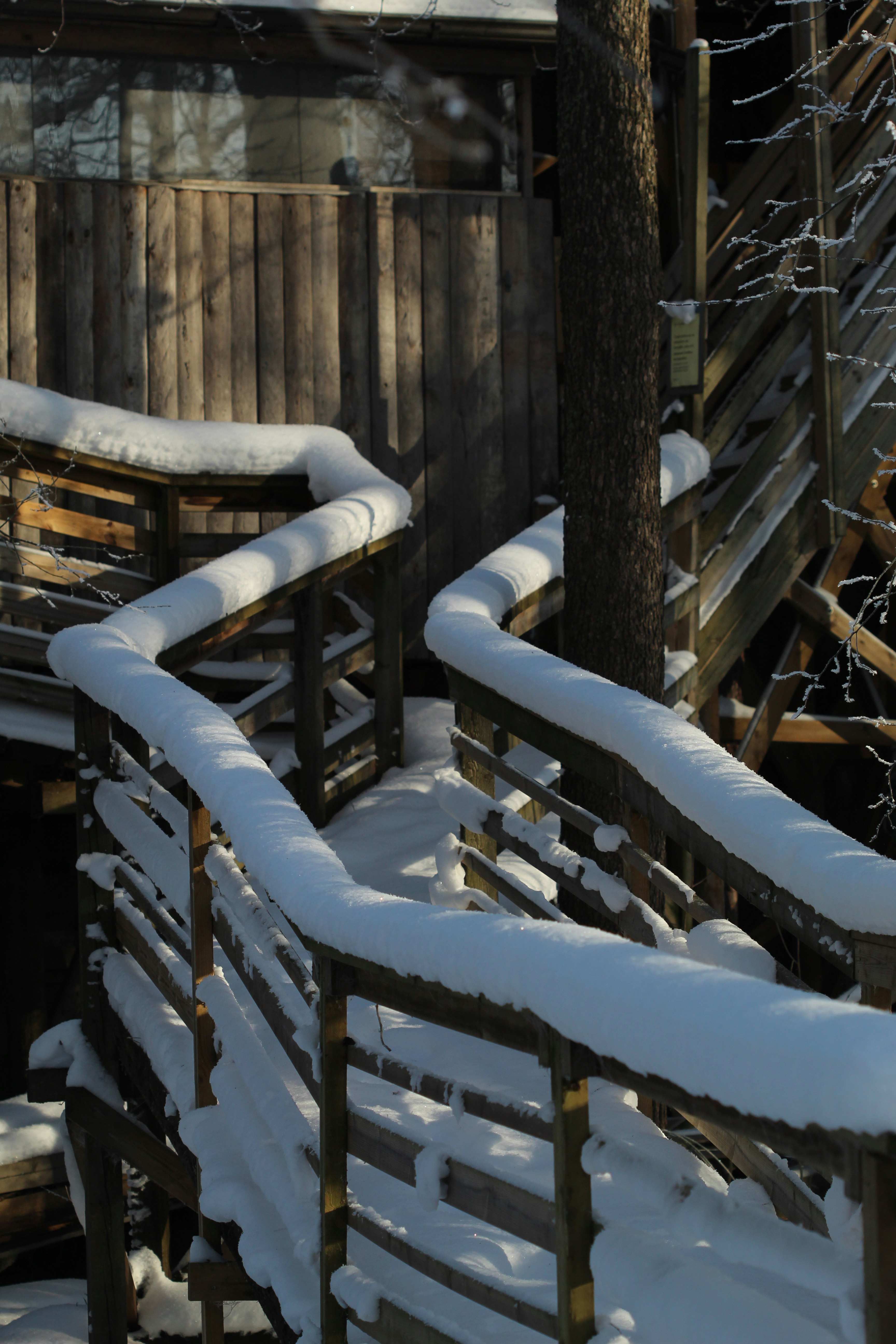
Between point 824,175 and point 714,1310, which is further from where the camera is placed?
point 824,175

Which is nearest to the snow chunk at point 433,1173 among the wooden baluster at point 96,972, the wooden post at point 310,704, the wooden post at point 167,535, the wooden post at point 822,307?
the wooden baluster at point 96,972

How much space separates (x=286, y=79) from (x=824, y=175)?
3.47m

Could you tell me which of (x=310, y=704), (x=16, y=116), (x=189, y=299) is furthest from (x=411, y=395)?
(x=310, y=704)

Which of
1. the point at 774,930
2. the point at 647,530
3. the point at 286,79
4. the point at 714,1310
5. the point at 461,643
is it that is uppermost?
the point at 286,79

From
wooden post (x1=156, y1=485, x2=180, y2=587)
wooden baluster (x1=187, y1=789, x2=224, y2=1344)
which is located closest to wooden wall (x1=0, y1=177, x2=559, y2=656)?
wooden post (x1=156, y1=485, x2=180, y2=587)

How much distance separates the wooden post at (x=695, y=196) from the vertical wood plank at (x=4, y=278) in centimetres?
374

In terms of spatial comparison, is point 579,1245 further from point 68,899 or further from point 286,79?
point 286,79

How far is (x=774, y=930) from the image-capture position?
24.2 ft

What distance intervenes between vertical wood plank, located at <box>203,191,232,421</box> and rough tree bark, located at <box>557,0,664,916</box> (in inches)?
142

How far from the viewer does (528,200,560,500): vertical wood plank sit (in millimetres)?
7742

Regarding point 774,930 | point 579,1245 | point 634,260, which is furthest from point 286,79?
point 579,1245

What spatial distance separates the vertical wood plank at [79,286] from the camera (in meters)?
7.13

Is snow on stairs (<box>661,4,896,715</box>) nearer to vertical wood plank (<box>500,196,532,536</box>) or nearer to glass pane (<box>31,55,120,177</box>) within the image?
vertical wood plank (<box>500,196,532,536</box>)

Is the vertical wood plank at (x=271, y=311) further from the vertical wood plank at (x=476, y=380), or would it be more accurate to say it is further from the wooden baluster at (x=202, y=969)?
the wooden baluster at (x=202, y=969)
